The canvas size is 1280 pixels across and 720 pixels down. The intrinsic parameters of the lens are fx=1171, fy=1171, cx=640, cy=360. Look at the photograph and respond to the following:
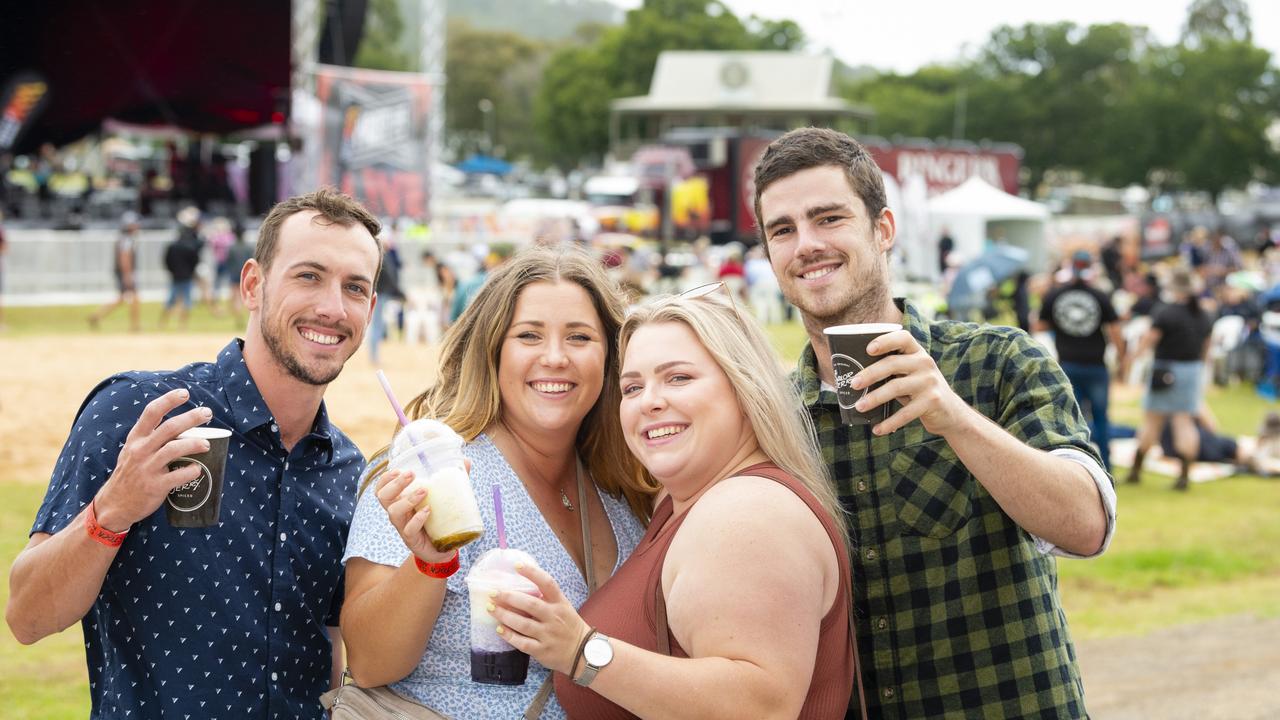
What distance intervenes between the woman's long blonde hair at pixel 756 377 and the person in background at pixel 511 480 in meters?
0.34

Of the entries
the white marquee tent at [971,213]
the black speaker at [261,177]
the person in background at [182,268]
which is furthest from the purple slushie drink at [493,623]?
the black speaker at [261,177]

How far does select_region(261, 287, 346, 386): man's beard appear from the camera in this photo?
2.94m

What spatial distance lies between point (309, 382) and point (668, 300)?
95 cm

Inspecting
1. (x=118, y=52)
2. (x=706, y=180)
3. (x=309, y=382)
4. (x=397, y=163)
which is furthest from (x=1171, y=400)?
(x=706, y=180)

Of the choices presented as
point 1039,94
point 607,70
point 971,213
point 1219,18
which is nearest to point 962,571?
point 971,213

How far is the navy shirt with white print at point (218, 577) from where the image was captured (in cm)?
270

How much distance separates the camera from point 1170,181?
251ft

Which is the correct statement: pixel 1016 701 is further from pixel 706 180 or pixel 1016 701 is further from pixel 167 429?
pixel 706 180

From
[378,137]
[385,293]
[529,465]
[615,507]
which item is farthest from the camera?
[378,137]

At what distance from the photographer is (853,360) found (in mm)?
2510

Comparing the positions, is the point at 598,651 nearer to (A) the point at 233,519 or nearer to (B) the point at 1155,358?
(A) the point at 233,519

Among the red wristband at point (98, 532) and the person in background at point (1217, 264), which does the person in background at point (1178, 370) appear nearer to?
the person in background at point (1217, 264)

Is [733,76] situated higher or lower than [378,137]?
higher

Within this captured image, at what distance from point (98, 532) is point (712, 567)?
52.0 inches
